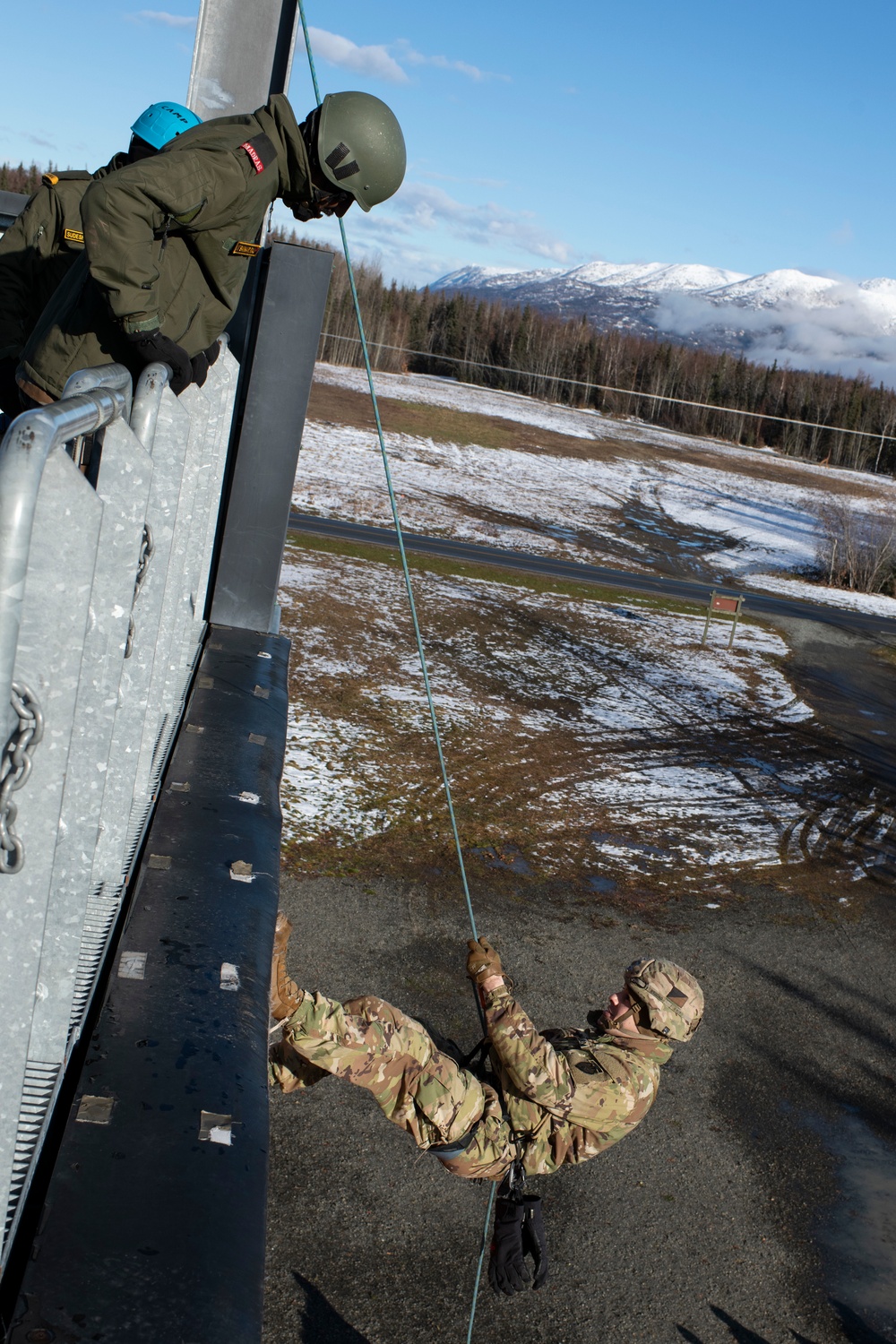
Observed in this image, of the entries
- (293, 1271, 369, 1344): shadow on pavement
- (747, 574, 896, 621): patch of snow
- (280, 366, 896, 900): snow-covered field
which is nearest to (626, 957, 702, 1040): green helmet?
(293, 1271, 369, 1344): shadow on pavement

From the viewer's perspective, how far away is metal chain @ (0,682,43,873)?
115cm

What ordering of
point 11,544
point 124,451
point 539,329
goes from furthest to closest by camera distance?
point 539,329 < point 124,451 < point 11,544

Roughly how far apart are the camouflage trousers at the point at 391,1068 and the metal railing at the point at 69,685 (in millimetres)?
1044

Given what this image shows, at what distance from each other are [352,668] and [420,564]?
8.20m

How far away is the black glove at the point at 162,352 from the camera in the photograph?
9.36 feet

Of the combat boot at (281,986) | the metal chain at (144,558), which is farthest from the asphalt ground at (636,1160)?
the metal chain at (144,558)

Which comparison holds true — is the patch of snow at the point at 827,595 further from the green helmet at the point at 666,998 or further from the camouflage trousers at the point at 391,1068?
the camouflage trousers at the point at 391,1068

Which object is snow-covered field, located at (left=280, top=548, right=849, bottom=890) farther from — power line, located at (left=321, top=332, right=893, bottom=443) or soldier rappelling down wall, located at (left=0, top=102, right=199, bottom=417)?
power line, located at (left=321, top=332, right=893, bottom=443)

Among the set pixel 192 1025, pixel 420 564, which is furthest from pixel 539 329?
pixel 192 1025

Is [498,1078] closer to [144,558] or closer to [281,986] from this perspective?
[281,986]

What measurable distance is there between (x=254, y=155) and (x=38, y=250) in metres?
1.43

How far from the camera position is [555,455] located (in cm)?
4484

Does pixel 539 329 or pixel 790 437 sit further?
pixel 539 329

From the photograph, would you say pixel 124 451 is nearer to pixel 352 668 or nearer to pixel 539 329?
pixel 352 668
